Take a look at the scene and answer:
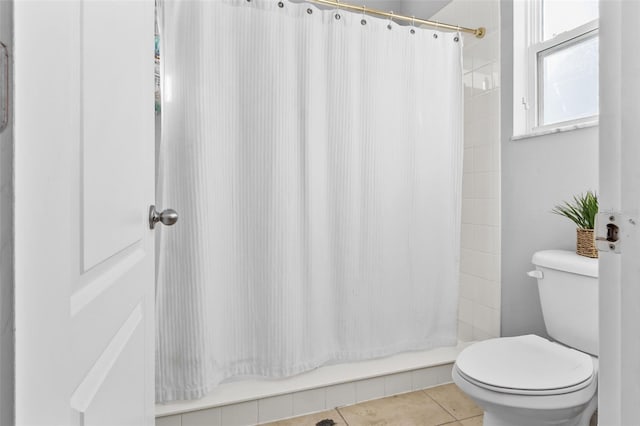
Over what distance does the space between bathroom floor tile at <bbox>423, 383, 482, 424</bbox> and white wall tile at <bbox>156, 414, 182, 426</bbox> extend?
107 centimetres

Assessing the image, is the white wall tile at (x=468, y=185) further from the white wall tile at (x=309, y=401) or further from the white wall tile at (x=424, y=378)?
the white wall tile at (x=309, y=401)

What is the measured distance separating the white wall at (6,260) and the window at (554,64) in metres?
1.76

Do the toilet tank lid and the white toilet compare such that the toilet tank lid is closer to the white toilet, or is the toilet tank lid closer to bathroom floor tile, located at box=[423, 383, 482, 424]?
the white toilet

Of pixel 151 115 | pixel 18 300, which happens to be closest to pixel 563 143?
pixel 151 115

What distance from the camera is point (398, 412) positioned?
1.57 metres

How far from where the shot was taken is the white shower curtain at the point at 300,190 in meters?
1.44

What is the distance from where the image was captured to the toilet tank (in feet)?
4.14

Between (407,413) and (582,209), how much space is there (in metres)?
1.07

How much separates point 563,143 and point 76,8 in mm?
1708

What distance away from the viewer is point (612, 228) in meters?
0.42

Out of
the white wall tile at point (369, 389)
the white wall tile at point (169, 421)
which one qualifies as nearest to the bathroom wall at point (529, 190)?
the white wall tile at point (369, 389)

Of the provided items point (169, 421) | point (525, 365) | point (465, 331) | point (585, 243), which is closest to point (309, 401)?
point (169, 421)

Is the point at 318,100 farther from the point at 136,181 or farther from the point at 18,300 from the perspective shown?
the point at 18,300

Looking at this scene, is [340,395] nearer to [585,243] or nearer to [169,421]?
[169,421]
